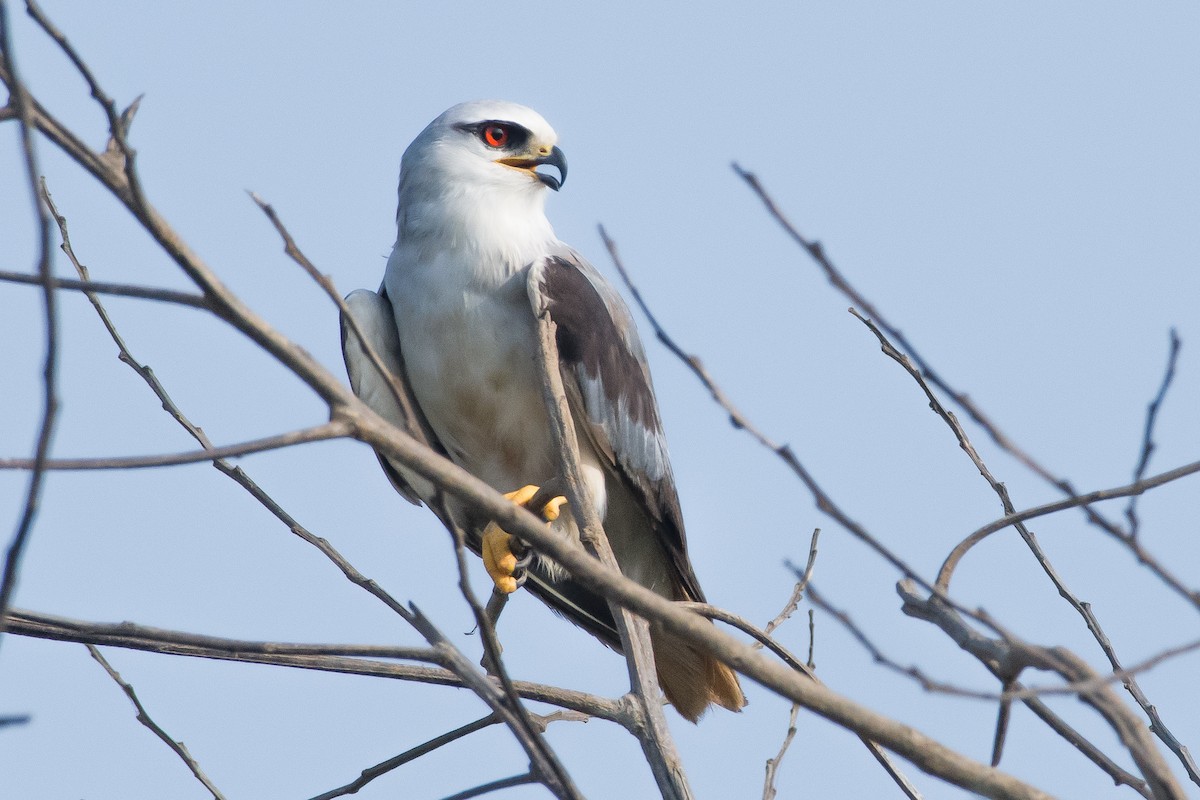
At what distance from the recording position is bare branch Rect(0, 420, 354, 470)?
1520 mm

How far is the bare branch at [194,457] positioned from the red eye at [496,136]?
3.22 metres

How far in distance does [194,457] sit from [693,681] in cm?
299

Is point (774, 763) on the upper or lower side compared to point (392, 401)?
lower

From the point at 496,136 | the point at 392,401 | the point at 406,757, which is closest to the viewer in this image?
the point at 406,757

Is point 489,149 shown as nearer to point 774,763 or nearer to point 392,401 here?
point 392,401

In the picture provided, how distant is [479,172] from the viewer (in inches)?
182

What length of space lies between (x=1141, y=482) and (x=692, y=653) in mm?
2630

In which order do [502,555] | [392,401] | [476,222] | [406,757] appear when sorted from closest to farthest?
[406,757] → [502,555] → [392,401] → [476,222]

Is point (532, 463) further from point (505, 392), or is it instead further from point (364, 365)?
point (364, 365)

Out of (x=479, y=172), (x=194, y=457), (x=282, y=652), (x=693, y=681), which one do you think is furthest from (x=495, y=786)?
(x=479, y=172)

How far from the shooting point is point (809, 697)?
5.80 ft

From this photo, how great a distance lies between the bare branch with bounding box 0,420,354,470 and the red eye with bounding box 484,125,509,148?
3.22 meters

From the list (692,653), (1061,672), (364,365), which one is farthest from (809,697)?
(364,365)

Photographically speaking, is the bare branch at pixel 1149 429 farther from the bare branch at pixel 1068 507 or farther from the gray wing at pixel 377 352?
the gray wing at pixel 377 352
